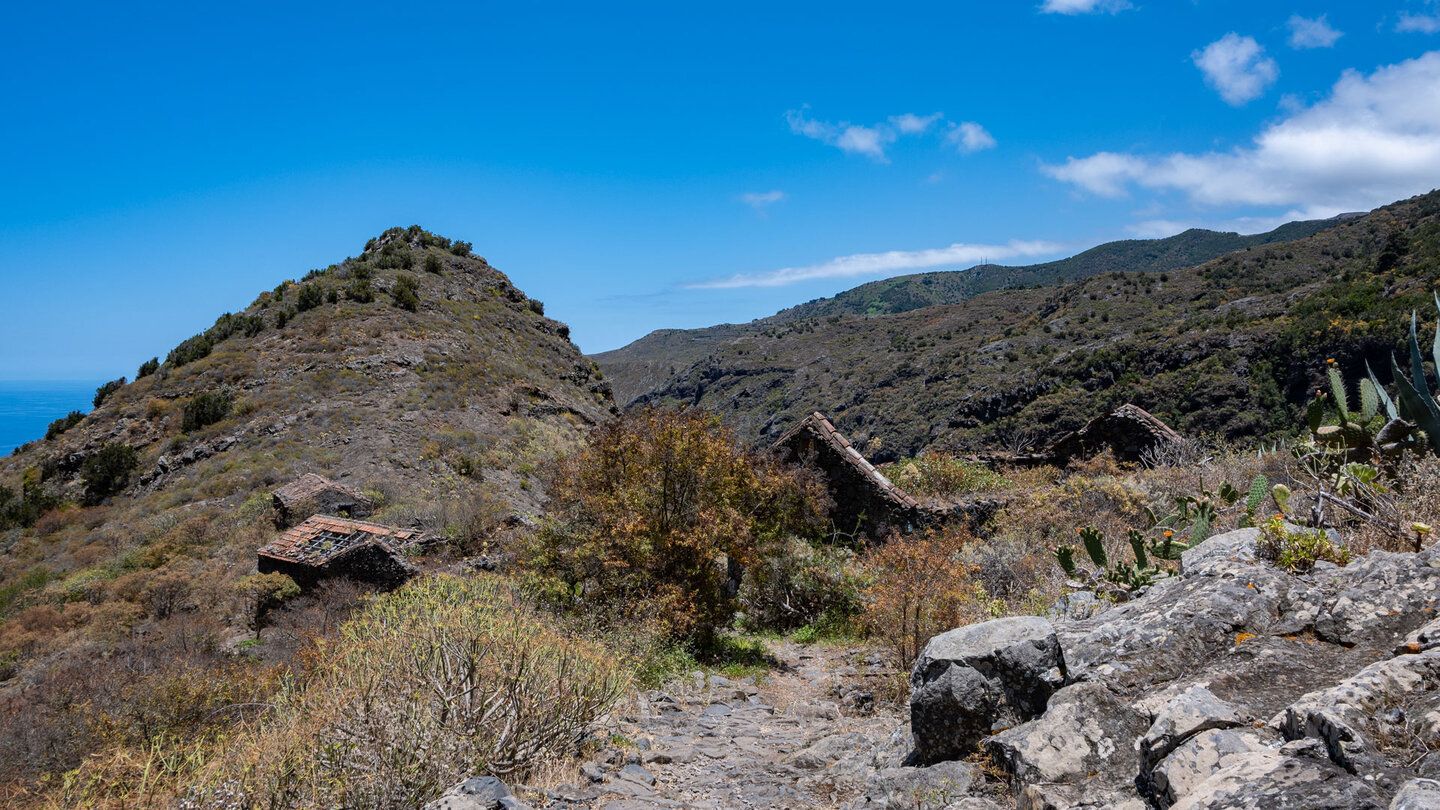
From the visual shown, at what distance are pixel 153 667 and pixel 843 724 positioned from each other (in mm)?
6033

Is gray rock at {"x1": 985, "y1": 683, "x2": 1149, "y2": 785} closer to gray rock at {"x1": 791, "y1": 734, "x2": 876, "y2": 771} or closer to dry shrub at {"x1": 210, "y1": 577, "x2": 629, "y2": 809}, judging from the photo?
gray rock at {"x1": 791, "y1": 734, "x2": 876, "y2": 771}

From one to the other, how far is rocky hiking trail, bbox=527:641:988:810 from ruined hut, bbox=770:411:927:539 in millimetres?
4001

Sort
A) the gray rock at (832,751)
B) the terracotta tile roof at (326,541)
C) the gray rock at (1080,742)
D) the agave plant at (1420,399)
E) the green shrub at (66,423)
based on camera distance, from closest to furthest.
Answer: the gray rock at (1080,742)
the agave plant at (1420,399)
the gray rock at (832,751)
the terracotta tile roof at (326,541)
the green shrub at (66,423)

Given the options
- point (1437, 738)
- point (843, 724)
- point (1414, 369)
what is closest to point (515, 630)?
point (843, 724)

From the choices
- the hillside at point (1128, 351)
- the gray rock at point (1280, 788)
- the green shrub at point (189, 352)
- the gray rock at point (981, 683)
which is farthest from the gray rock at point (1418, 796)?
the green shrub at point (189, 352)

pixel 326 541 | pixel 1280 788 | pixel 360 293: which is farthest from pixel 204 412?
pixel 1280 788

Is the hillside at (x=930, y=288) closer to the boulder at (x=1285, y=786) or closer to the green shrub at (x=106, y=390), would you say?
the green shrub at (x=106, y=390)

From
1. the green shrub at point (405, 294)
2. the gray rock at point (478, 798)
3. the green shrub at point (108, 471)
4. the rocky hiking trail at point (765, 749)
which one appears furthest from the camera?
the green shrub at point (405, 294)

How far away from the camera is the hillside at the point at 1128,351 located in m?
34.5

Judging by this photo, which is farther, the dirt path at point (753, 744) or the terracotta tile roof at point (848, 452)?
the terracotta tile roof at point (848, 452)

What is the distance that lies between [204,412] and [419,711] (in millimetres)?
24342

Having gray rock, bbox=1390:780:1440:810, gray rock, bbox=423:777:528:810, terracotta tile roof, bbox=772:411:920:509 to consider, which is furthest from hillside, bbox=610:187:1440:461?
gray rock, bbox=1390:780:1440:810

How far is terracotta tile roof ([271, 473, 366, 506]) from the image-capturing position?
1612 centimetres

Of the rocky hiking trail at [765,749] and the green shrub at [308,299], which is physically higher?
the green shrub at [308,299]
